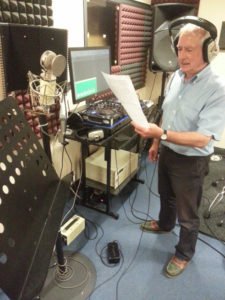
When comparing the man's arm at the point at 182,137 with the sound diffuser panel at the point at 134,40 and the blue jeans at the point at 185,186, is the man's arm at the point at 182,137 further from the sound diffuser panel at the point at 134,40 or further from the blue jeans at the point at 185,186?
the sound diffuser panel at the point at 134,40

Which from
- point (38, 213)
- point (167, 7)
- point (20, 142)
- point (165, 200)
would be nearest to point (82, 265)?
point (165, 200)

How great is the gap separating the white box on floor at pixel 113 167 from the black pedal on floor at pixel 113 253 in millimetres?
476

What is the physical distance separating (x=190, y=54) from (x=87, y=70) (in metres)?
0.73

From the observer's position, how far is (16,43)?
49.2 inches

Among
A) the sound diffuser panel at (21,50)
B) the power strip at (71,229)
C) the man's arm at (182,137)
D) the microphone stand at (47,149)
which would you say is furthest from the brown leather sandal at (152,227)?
the sound diffuser panel at (21,50)

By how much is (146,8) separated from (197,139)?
2.17 m

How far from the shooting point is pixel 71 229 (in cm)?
172

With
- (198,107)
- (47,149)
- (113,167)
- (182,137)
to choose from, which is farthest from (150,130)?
(113,167)

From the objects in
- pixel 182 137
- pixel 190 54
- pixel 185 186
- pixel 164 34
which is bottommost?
pixel 185 186

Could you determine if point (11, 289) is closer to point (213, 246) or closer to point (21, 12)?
point (21, 12)

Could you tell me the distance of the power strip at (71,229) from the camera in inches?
66.4

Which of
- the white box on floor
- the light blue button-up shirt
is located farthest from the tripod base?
the light blue button-up shirt

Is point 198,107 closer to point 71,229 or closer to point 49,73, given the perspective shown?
point 49,73

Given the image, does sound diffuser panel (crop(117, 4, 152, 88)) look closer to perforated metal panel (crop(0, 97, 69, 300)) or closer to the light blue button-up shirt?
the light blue button-up shirt
